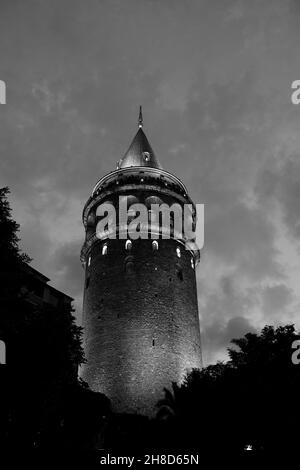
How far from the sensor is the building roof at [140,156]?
44469mm

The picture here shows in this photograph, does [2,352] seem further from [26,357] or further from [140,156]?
[140,156]

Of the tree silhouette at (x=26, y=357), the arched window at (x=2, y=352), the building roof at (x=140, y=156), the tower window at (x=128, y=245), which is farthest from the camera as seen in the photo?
the building roof at (x=140, y=156)

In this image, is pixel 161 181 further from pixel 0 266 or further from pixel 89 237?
pixel 0 266

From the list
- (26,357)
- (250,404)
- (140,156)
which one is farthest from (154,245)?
(26,357)

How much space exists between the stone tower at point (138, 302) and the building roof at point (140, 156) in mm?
1916

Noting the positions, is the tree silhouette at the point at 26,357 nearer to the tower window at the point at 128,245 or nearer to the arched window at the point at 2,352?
the arched window at the point at 2,352

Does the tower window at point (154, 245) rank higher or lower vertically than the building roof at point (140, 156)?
lower

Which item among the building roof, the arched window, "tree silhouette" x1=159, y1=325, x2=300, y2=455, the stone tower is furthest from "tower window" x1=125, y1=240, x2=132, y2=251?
the arched window

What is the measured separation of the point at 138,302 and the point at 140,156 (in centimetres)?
1572

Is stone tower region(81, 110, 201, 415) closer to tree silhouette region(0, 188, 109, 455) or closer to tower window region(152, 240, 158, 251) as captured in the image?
tower window region(152, 240, 158, 251)

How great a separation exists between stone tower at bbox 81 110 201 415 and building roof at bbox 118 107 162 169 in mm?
1916

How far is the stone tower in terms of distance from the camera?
3325 cm

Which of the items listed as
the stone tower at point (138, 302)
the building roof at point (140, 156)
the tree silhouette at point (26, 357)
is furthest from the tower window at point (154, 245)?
the tree silhouette at point (26, 357)

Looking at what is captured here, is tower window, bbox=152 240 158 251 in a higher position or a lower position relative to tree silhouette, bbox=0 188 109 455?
higher
